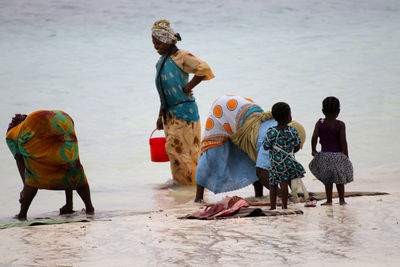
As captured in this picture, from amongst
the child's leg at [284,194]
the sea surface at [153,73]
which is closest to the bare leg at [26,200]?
the sea surface at [153,73]

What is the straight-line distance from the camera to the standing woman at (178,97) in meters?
8.17

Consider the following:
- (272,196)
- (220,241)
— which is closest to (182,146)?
(272,196)

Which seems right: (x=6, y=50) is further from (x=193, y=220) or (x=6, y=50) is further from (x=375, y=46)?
(x=193, y=220)

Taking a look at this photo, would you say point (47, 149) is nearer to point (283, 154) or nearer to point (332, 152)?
point (283, 154)

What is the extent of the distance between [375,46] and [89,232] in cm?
2124

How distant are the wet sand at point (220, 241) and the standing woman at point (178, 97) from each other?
9.06ft

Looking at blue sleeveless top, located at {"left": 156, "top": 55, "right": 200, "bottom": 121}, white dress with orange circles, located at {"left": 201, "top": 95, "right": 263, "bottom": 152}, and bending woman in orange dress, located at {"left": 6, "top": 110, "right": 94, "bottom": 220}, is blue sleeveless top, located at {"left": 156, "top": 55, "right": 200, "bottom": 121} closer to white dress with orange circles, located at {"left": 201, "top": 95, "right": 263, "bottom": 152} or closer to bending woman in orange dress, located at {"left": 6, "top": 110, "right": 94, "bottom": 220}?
white dress with orange circles, located at {"left": 201, "top": 95, "right": 263, "bottom": 152}

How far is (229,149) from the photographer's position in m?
7.36

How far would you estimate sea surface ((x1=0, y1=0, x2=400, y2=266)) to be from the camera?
398 inches

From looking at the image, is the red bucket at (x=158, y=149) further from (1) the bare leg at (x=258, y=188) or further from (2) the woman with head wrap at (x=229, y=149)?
→ (1) the bare leg at (x=258, y=188)

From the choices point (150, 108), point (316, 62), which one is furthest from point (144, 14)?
point (150, 108)

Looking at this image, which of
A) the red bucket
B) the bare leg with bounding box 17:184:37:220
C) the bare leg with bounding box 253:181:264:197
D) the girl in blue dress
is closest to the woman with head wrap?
the bare leg with bounding box 253:181:264:197

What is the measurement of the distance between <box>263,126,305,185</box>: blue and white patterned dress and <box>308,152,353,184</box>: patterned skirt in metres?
0.27

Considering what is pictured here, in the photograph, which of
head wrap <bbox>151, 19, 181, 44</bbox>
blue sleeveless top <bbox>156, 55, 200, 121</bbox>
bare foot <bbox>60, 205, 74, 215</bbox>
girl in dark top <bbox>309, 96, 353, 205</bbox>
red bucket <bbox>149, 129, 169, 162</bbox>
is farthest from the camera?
red bucket <bbox>149, 129, 169, 162</bbox>
